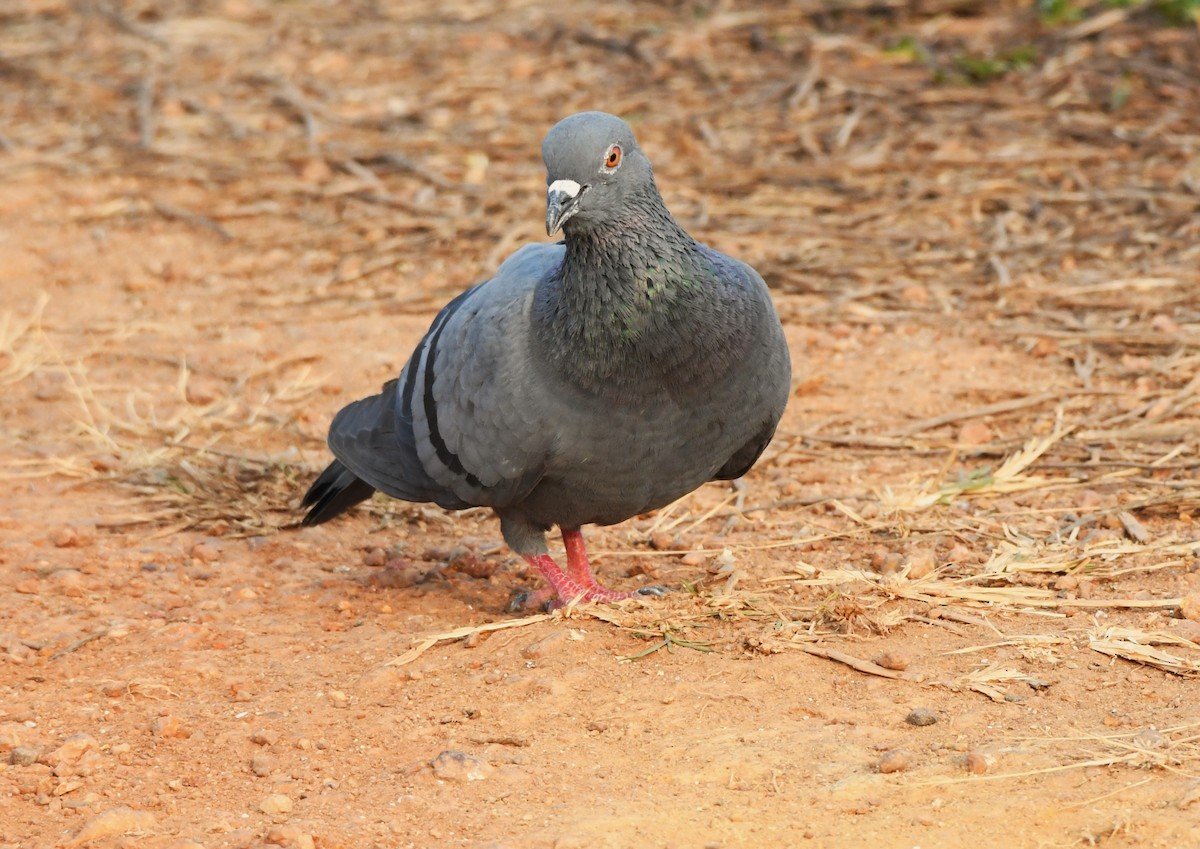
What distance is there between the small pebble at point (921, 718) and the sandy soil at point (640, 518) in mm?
16

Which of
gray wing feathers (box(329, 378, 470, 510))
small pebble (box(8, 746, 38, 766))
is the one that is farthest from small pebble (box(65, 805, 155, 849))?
gray wing feathers (box(329, 378, 470, 510))

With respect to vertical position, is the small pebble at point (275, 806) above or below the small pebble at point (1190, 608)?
below

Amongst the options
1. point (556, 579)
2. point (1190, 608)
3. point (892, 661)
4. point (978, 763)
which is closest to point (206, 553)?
point (556, 579)

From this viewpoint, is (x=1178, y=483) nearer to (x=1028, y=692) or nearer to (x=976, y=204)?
(x=1028, y=692)

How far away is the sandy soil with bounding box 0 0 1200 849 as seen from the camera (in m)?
3.81

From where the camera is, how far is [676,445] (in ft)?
14.9

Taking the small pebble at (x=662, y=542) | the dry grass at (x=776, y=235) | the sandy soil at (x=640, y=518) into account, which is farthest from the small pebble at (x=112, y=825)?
the small pebble at (x=662, y=542)

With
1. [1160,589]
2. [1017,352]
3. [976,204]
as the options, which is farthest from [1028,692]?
[976,204]

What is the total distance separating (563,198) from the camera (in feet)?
14.0

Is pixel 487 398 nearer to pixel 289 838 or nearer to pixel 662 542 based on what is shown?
pixel 662 542

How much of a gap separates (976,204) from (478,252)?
9.81 ft

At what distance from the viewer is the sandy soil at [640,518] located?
12.5 ft

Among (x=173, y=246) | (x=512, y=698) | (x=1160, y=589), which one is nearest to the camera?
(x=512, y=698)

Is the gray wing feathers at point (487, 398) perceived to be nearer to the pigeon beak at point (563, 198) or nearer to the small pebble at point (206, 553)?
the pigeon beak at point (563, 198)
